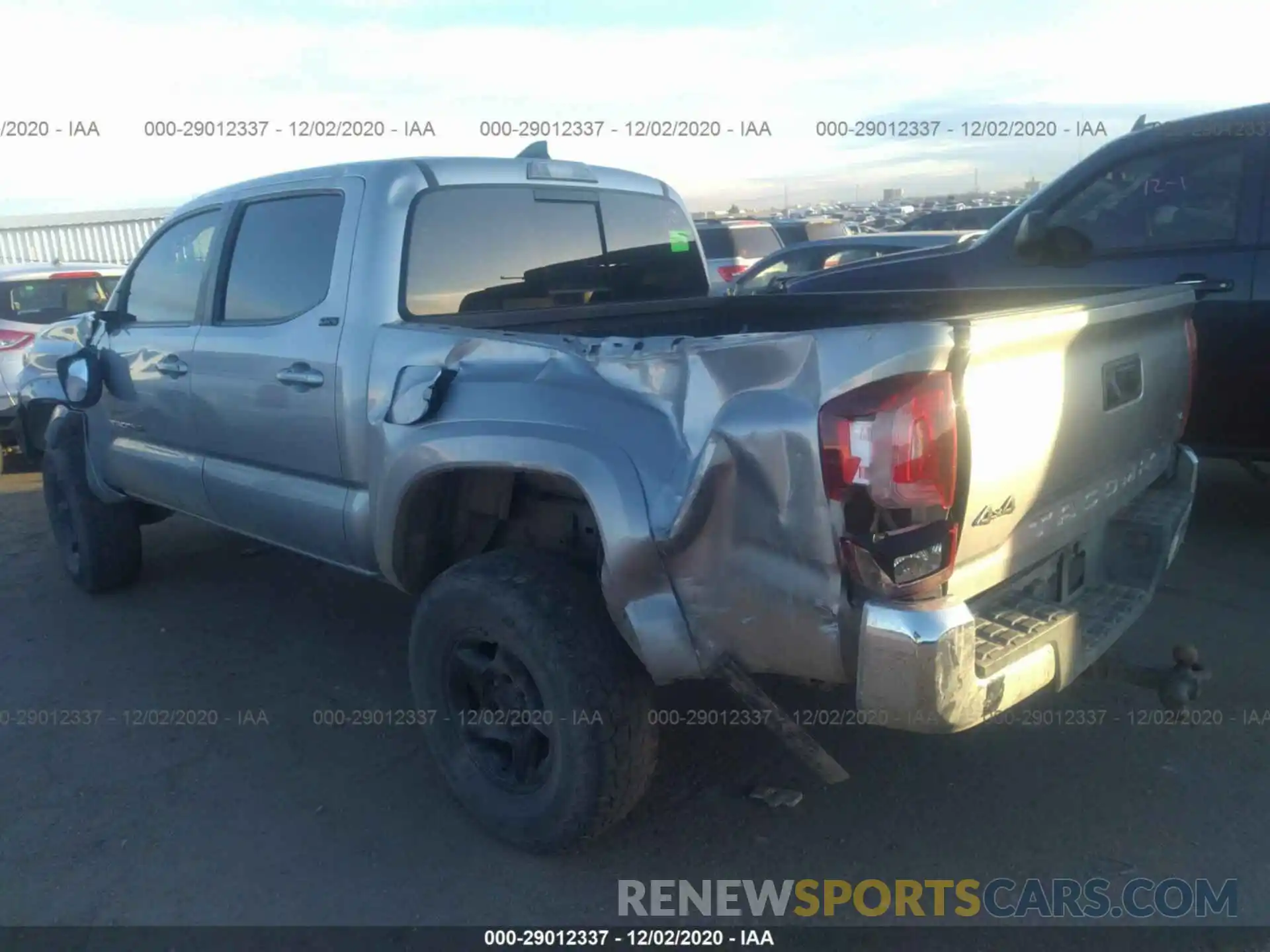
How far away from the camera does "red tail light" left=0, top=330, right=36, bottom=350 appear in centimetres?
811

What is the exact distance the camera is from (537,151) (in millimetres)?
4281

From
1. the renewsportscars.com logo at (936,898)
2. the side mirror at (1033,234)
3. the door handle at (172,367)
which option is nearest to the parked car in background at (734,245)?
the side mirror at (1033,234)

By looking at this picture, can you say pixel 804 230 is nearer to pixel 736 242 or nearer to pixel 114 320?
pixel 736 242

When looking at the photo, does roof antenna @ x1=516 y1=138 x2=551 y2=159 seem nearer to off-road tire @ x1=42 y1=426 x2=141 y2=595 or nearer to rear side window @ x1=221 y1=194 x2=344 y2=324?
rear side window @ x1=221 y1=194 x2=344 y2=324

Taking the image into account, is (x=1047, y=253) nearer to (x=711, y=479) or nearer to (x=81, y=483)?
(x=711, y=479)

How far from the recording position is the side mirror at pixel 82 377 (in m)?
4.86

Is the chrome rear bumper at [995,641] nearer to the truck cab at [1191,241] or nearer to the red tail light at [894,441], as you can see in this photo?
the red tail light at [894,441]

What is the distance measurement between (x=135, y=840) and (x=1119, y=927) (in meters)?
2.80

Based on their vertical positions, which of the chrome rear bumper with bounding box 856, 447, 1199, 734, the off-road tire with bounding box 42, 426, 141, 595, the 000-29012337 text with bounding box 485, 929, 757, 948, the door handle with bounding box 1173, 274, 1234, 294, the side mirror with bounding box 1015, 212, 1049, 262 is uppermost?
the side mirror with bounding box 1015, 212, 1049, 262

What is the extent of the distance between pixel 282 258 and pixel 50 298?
19.5ft

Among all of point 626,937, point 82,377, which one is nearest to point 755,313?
point 626,937

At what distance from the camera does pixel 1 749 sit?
150 inches

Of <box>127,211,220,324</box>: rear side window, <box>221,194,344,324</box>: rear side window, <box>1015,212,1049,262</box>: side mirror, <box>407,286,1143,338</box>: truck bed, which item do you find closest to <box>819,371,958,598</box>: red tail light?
<box>407,286,1143,338</box>: truck bed

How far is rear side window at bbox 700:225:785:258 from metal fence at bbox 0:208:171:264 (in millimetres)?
11371
